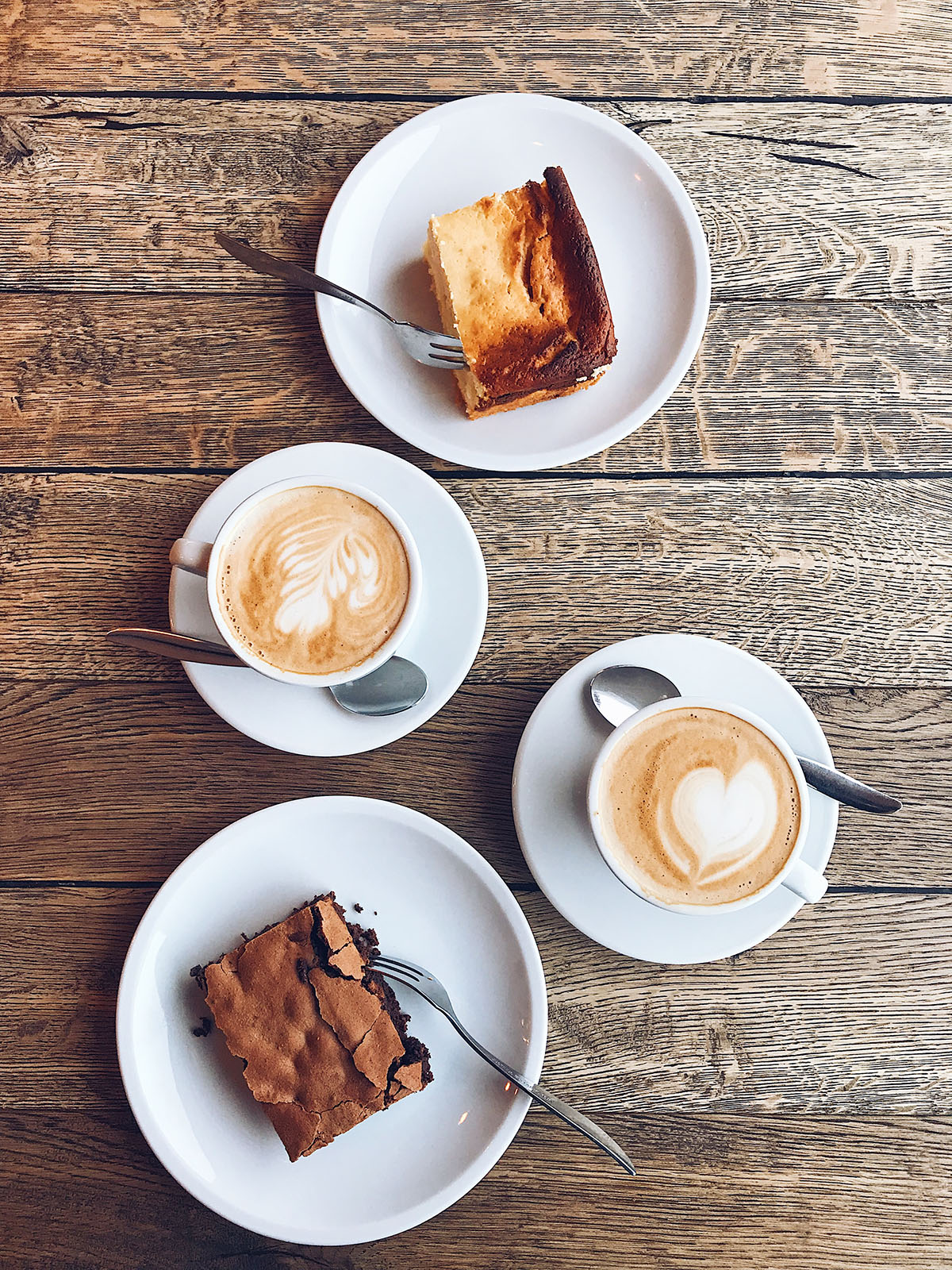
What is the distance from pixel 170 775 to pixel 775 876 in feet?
3.86

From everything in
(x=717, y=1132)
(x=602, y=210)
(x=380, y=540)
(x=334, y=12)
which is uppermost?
(x=334, y=12)

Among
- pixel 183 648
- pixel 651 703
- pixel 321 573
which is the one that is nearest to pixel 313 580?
pixel 321 573

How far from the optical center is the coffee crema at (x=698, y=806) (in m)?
1.58

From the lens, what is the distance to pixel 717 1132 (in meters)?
1.88

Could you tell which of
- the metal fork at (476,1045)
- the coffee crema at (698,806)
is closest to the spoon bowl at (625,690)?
the coffee crema at (698,806)

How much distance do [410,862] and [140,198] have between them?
146 centimetres

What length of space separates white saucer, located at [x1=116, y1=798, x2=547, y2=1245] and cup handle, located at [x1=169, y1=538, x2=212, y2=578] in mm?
455

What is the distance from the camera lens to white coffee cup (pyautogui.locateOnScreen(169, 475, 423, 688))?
157 cm

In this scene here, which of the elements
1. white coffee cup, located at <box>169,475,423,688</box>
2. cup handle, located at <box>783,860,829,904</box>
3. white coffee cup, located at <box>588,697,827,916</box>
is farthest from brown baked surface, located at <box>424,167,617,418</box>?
cup handle, located at <box>783,860,829,904</box>

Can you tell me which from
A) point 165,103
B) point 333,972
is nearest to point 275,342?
point 165,103

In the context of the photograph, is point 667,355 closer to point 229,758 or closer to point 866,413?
point 866,413

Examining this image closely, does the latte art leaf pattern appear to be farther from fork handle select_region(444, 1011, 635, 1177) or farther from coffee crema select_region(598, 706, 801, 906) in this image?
fork handle select_region(444, 1011, 635, 1177)

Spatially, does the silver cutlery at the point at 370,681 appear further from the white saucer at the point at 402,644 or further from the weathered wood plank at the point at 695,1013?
the weathered wood plank at the point at 695,1013

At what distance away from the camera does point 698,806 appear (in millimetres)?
1591
